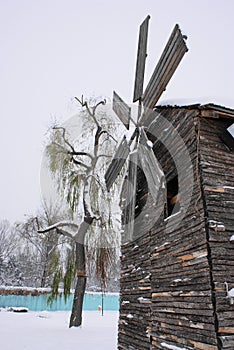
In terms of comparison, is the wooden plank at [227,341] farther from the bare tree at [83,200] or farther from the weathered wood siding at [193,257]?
the bare tree at [83,200]

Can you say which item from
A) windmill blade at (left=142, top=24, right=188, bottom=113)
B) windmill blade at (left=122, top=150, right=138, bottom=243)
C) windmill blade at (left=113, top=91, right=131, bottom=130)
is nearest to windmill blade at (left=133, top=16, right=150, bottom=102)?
windmill blade at (left=113, top=91, right=131, bottom=130)

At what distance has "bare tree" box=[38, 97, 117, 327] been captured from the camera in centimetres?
1092

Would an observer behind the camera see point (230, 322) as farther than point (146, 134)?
No

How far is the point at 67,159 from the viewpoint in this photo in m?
11.7

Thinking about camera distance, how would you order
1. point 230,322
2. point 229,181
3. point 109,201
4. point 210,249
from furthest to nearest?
point 109,201 < point 229,181 < point 210,249 < point 230,322

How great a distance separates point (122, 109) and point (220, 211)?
4.18 metres

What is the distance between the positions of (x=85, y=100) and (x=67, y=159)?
2971 millimetres

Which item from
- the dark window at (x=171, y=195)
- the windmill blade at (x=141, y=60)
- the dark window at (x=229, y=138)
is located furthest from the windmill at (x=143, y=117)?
the dark window at (x=229, y=138)

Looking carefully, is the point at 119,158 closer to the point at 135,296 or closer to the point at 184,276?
the point at 135,296

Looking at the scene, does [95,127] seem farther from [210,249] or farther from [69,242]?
[210,249]

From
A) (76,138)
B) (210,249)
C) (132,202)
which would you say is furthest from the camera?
(76,138)

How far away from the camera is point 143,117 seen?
6.70m

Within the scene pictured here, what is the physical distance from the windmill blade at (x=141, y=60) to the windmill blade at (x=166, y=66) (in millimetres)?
516

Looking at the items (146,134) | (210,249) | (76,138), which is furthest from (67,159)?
(210,249)
